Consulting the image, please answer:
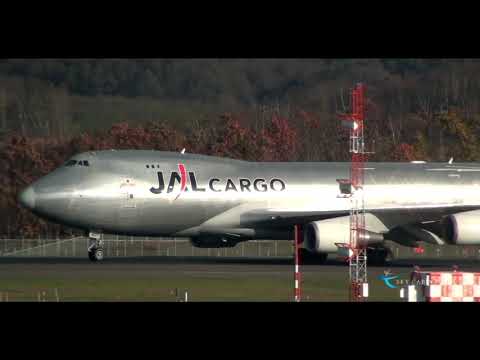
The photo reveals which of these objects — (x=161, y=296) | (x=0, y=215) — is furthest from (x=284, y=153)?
(x=161, y=296)

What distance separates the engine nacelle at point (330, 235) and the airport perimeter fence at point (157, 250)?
28.5 feet

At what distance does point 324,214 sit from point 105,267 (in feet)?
31.1

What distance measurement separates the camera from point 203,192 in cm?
4231

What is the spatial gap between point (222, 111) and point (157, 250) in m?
35.9

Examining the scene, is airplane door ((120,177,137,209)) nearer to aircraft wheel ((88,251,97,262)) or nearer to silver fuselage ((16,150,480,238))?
silver fuselage ((16,150,480,238))

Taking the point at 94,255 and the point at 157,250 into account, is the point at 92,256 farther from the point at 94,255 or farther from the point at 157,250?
the point at 157,250

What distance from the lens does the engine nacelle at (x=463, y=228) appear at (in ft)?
134

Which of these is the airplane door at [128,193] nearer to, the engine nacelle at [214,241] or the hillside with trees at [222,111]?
the engine nacelle at [214,241]

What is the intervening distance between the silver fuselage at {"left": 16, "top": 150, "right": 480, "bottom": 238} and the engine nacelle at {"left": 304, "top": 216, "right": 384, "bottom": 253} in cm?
143

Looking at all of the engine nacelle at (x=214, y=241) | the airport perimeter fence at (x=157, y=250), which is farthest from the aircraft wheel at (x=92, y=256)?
the airport perimeter fence at (x=157, y=250)

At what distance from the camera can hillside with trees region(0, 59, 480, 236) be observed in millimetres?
75812

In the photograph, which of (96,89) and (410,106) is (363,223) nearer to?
(410,106)

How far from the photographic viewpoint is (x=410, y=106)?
9900 centimetres

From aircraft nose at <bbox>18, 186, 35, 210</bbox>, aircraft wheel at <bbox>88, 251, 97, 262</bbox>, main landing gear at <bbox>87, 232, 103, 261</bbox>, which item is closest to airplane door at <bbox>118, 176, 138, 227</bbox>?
main landing gear at <bbox>87, 232, 103, 261</bbox>
